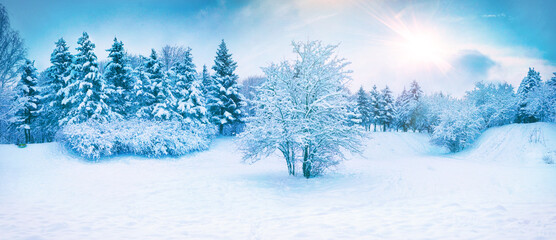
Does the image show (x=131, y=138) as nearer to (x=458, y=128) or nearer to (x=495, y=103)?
(x=458, y=128)

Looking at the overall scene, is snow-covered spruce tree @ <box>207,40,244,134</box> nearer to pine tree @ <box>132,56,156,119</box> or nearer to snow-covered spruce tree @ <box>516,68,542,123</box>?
pine tree @ <box>132,56,156,119</box>

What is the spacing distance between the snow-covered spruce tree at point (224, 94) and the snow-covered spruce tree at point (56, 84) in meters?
14.2

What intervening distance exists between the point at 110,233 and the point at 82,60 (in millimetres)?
23949

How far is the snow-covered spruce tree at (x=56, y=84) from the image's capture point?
86.9ft

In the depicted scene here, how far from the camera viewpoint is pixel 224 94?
100 ft

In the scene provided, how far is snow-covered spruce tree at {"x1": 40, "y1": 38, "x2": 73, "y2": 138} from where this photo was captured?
26500 mm

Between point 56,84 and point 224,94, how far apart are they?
16779 millimetres

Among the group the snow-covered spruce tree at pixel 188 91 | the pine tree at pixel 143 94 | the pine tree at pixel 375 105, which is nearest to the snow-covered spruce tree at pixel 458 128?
the pine tree at pixel 375 105

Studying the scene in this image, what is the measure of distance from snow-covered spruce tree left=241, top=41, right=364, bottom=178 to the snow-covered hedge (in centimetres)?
1227

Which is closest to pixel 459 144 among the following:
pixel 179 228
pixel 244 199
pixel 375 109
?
pixel 375 109

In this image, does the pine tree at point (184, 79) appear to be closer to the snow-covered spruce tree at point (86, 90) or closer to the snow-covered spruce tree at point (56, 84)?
the snow-covered spruce tree at point (86, 90)

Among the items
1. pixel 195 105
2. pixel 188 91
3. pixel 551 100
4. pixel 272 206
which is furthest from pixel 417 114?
pixel 272 206

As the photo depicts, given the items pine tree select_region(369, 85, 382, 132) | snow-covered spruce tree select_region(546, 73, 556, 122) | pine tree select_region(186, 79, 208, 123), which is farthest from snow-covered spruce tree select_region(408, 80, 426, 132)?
pine tree select_region(186, 79, 208, 123)

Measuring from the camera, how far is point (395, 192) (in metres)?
10.9
